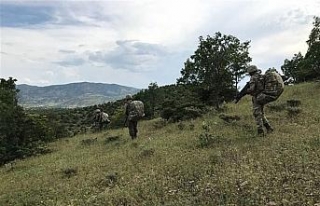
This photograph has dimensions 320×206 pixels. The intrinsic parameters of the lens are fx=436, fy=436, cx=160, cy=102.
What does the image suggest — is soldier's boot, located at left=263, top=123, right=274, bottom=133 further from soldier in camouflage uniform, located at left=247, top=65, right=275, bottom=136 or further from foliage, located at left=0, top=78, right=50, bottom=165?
foliage, located at left=0, top=78, right=50, bottom=165

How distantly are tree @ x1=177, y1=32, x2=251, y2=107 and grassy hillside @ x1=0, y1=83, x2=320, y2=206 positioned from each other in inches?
481

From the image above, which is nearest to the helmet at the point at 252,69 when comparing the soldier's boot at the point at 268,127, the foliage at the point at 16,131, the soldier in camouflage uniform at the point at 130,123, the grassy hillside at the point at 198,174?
the soldier's boot at the point at 268,127

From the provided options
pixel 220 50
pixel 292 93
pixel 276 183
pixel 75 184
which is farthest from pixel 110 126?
pixel 276 183

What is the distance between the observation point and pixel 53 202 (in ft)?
36.3

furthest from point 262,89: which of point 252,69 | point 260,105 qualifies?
point 252,69

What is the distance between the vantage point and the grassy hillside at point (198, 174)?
8719 millimetres

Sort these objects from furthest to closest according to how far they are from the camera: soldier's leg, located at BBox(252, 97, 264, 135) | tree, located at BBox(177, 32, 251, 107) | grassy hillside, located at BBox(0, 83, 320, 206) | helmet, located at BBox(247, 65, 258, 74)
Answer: tree, located at BBox(177, 32, 251, 107) → helmet, located at BBox(247, 65, 258, 74) → soldier's leg, located at BBox(252, 97, 264, 135) → grassy hillside, located at BBox(0, 83, 320, 206)

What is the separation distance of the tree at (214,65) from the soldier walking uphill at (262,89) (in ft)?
49.3

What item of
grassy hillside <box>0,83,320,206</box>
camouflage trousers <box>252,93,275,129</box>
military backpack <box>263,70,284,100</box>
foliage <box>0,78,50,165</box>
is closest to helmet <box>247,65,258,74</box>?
military backpack <box>263,70,284,100</box>

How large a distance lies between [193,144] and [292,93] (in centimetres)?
1735

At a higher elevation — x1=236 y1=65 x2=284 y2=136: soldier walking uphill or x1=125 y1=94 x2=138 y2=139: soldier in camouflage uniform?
x1=236 y1=65 x2=284 y2=136: soldier walking uphill

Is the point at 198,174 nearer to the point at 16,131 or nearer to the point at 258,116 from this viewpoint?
the point at 258,116

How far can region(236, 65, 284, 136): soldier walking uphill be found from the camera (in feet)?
52.0

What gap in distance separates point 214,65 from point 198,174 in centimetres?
2113
